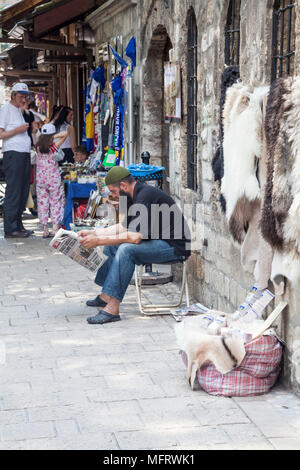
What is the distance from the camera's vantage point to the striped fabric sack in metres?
4.13

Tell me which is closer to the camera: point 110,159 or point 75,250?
point 75,250

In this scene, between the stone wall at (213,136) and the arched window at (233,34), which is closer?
the stone wall at (213,136)

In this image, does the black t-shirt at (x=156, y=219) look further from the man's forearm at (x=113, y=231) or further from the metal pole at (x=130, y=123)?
the metal pole at (x=130, y=123)

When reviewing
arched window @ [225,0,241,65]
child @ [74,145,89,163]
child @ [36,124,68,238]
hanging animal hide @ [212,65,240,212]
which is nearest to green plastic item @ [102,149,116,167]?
child @ [36,124,68,238]

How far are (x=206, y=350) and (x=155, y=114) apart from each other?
4961 mm

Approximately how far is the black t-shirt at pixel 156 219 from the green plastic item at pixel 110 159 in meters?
3.73

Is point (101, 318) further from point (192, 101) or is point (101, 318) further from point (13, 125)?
point (13, 125)

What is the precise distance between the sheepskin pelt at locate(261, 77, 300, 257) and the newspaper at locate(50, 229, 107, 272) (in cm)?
207

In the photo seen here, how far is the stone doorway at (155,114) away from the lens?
8438 mm

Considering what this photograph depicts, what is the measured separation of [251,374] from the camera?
13.6ft

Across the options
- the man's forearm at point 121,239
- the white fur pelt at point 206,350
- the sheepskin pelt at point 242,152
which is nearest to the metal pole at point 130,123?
the man's forearm at point 121,239

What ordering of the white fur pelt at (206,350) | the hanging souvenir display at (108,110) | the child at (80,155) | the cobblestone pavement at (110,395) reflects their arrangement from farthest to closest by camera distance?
1. the child at (80,155)
2. the hanging souvenir display at (108,110)
3. the white fur pelt at (206,350)
4. the cobblestone pavement at (110,395)

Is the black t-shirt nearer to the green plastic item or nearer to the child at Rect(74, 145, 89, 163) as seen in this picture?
the green plastic item

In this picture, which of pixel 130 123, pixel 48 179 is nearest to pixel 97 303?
pixel 130 123
